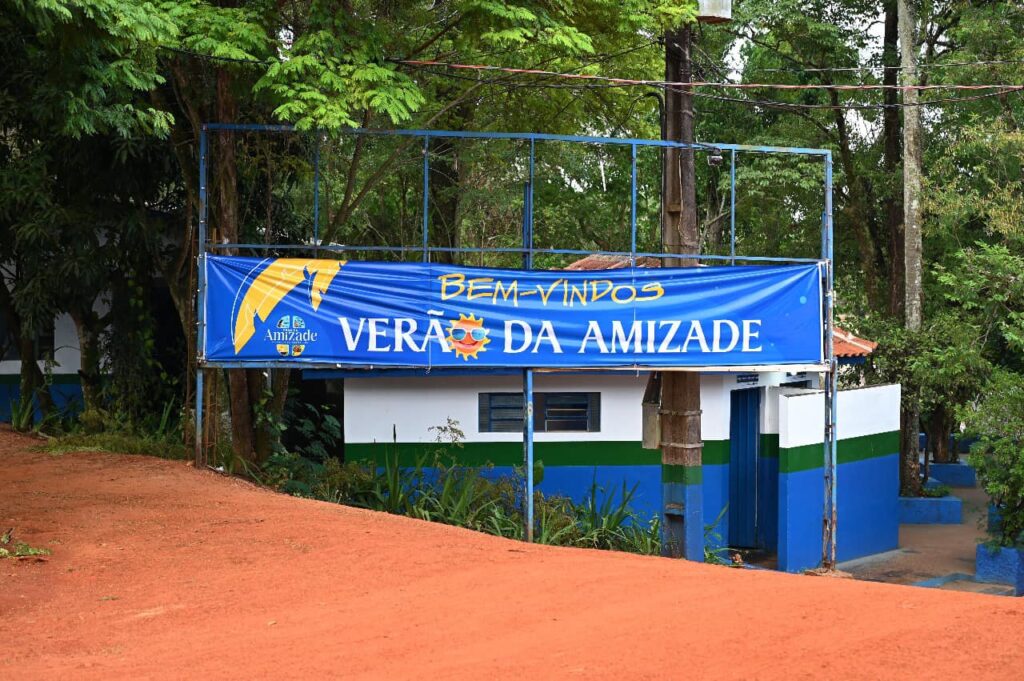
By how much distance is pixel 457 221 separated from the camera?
23516mm

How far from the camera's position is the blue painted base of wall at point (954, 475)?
94.8ft

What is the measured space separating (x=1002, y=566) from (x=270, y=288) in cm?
1096

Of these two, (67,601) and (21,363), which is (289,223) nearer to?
(21,363)

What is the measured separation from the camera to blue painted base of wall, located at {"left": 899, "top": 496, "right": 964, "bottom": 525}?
901 inches

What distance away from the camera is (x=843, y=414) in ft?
61.0

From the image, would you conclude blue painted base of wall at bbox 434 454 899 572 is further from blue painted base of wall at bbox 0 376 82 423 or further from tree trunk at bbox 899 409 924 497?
blue painted base of wall at bbox 0 376 82 423

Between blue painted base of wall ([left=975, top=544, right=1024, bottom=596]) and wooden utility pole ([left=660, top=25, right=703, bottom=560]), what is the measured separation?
5797 mm

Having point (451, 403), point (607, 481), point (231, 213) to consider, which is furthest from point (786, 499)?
point (231, 213)

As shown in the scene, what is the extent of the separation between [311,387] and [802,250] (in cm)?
1374

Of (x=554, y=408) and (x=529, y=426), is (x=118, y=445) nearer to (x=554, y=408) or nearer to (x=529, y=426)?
(x=529, y=426)

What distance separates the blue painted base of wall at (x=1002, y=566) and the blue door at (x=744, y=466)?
3274mm

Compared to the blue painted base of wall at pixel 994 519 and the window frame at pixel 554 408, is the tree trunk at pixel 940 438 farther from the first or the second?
the window frame at pixel 554 408

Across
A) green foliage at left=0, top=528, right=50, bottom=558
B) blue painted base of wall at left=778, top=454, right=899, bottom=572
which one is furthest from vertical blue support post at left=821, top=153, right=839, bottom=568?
green foliage at left=0, top=528, right=50, bottom=558

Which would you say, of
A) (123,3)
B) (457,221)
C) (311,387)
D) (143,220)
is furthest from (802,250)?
(123,3)
